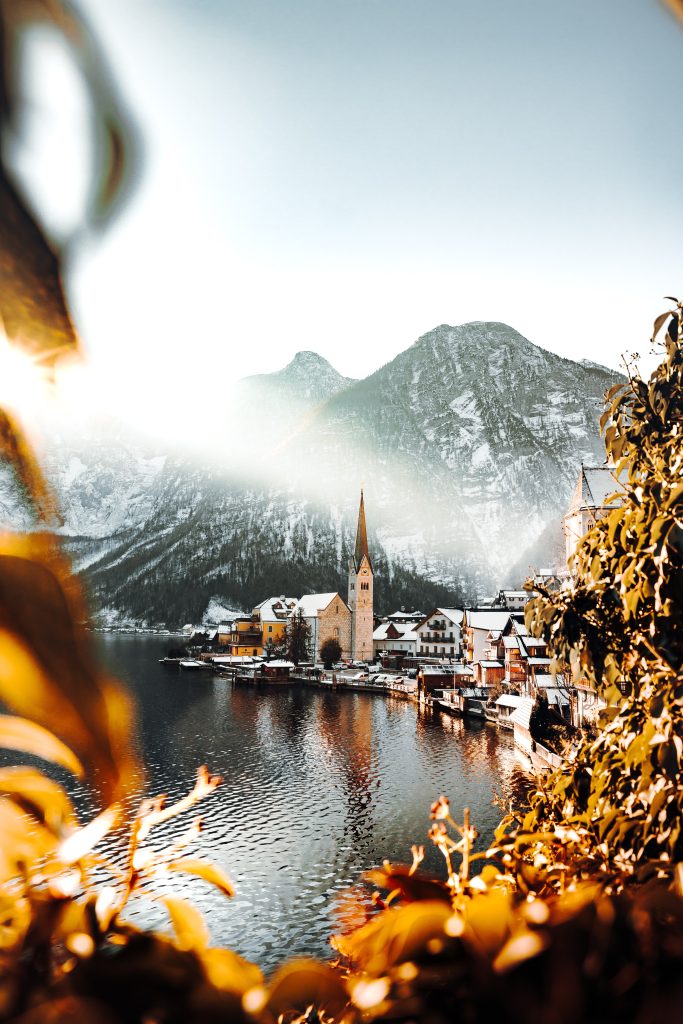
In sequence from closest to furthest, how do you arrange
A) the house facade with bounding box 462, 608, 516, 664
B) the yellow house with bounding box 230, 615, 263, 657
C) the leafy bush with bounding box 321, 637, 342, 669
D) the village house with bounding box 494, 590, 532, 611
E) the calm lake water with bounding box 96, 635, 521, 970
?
1. the calm lake water with bounding box 96, 635, 521, 970
2. the house facade with bounding box 462, 608, 516, 664
3. the village house with bounding box 494, 590, 532, 611
4. the leafy bush with bounding box 321, 637, 342, 669
5. the yellow house with bounding box 230, 615, 263, 657

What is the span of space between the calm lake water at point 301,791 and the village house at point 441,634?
20463 millimetres

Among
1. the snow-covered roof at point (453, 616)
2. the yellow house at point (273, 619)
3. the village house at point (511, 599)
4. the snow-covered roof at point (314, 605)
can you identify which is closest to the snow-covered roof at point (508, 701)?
the village house at point (511, 599)

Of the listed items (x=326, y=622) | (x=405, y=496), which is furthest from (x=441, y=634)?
(x=405, y=496)

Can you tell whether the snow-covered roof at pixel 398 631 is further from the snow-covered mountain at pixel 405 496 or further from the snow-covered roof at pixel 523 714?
the snow-covered roof at pixel 523 714

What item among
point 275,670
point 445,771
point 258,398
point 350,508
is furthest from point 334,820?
point 258,398

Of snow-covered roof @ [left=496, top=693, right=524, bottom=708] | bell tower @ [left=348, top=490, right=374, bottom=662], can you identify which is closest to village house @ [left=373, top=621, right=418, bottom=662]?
bell tower @ [left=348, top=490, right=374, bottom=662]

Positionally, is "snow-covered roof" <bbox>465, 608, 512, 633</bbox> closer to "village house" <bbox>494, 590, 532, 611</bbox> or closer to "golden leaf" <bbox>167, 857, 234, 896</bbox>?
"village house" <bbox>494, 590, 532, 611</bbox>

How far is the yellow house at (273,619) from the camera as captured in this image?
210 feet

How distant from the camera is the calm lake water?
12.2 meters

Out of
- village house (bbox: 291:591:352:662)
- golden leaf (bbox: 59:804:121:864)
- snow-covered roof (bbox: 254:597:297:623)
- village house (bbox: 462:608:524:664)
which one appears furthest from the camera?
snow-covered roof (bbox: 254:597:297:623)

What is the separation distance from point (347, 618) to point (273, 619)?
25.3ft

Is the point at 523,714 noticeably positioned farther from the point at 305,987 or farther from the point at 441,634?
the point at 441,634

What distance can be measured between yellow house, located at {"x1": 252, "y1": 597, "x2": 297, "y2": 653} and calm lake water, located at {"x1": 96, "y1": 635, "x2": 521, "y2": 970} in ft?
86.2

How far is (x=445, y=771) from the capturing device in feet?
73.1
